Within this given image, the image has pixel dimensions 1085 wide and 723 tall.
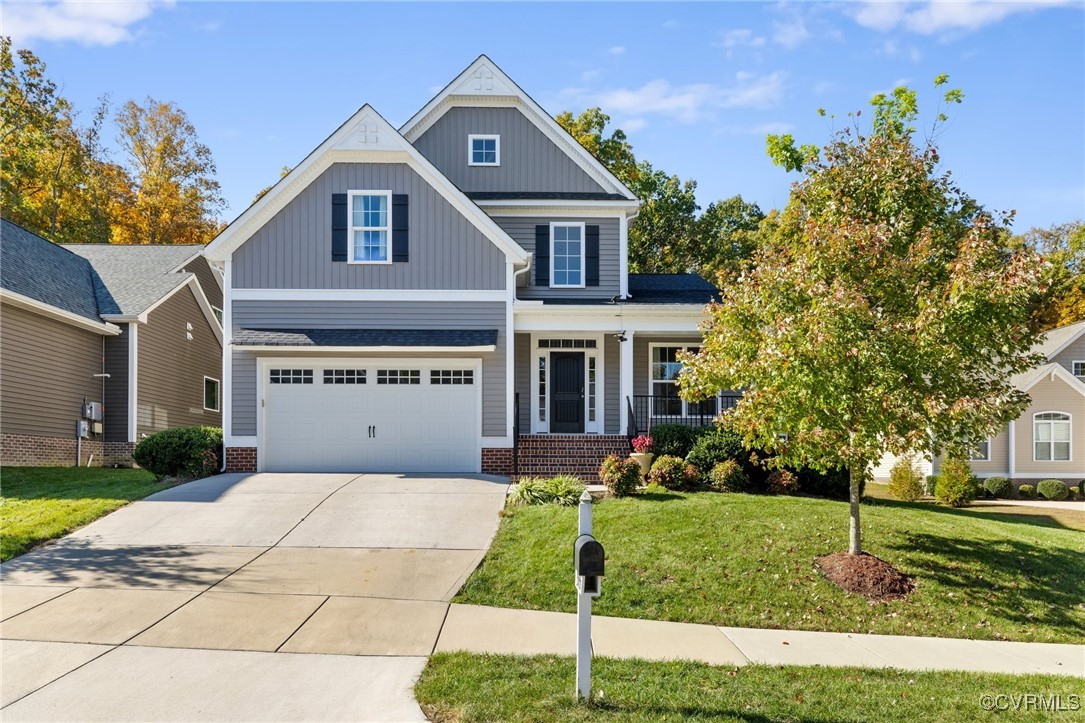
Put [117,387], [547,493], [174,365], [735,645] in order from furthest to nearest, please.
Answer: [174,365] → [117,387] → [547,493] → [735,645]

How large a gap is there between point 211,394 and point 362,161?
473 inches

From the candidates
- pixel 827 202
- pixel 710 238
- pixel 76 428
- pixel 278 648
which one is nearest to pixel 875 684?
pixel 278 648

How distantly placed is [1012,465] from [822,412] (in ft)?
63.3

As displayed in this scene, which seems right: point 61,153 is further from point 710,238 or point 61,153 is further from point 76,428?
point 710,238

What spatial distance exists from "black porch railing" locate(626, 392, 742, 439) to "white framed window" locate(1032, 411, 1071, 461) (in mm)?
13008

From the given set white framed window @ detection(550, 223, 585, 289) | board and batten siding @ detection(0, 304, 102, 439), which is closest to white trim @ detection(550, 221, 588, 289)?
white framed window @ detection(550, 223, 585, 289)

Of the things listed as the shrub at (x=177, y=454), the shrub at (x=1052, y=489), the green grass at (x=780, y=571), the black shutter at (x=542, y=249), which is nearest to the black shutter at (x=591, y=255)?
the black shutter at (x=542, y=249)

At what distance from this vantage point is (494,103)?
20.2m

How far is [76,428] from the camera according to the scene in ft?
63.6

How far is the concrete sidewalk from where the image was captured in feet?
23.9

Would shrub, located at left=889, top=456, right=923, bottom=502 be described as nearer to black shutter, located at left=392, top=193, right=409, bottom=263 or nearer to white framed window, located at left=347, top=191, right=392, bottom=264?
black shutter, located at left=392, top=193, right=409, bottom=263

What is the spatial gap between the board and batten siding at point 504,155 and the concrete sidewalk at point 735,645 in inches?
533

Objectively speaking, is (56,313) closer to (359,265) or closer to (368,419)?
(359,265)

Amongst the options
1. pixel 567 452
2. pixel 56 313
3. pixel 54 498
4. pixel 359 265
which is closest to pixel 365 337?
pixel 359 265
